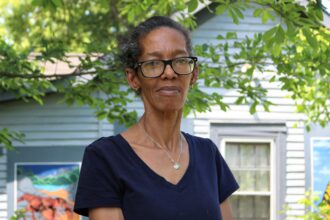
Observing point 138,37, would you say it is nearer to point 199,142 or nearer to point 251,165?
point 199,142

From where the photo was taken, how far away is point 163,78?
232 centimetres

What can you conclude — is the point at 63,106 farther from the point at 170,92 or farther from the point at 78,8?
the point at 78,8

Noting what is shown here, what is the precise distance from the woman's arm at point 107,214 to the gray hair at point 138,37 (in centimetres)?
46

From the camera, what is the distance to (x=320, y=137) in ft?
32.9

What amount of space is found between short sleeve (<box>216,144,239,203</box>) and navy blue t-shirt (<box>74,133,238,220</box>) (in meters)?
0.15

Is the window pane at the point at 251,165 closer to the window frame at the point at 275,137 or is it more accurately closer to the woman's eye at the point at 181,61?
the window frame at the point at 275,137

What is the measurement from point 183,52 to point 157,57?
0.29 feet

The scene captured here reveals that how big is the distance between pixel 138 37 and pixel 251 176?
7824mm

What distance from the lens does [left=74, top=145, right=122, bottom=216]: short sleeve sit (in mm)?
2270

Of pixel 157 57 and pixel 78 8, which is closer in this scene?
pixel 157 57

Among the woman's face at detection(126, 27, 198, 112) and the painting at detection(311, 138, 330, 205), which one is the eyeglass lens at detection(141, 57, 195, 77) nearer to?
the woman's face at detection(126, 27, 198, 112)

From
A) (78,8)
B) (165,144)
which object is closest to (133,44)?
(165,144)

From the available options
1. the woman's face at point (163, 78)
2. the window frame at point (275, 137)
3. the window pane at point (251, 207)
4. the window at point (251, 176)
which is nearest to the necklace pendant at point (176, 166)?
the woman's face at point (163, 78)

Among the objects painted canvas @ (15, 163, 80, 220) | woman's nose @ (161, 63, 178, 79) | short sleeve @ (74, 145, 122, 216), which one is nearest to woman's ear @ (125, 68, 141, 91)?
woman's nose @ (161, 63, 178, 79)
